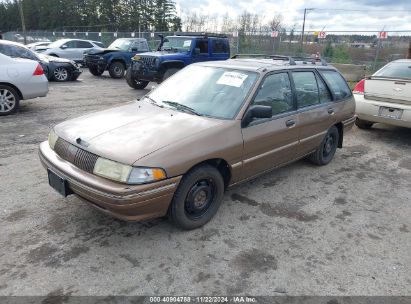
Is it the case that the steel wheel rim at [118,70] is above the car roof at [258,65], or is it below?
below

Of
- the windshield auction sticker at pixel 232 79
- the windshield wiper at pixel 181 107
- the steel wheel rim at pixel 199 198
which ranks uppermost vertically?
the windshield auction sticker at pixel 232 79

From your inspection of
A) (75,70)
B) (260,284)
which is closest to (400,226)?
(260,284)

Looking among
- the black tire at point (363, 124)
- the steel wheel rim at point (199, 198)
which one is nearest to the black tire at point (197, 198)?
the steel wheel rim at point (199, 198)

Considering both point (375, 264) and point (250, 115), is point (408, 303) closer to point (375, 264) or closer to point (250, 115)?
point (375, 264)

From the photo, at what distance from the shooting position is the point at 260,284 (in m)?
2.69

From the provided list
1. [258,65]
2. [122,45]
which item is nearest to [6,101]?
[258,65]

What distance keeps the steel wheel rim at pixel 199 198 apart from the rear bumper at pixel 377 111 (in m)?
4.52

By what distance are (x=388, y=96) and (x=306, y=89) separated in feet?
9.38

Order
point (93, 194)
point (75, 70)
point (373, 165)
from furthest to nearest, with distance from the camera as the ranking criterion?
point (75, 70)
point (373, 165)
point (93, 194)

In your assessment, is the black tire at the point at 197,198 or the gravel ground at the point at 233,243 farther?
the black tire at the point at 197,198

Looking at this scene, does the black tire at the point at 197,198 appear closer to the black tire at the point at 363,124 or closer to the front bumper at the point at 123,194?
the front bumper at the point at 123,194

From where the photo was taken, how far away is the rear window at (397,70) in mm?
6582

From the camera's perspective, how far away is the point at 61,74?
13281mm

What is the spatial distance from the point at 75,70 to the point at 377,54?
13107mm
